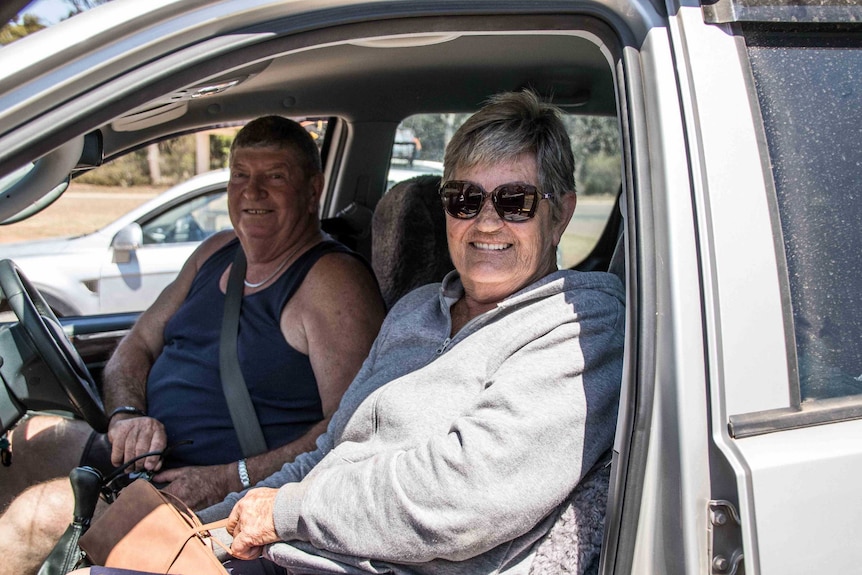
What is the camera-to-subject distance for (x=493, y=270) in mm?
1826

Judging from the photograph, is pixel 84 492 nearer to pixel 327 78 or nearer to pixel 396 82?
pixel 327 78

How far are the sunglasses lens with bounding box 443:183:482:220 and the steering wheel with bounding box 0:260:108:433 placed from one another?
48.0 inches

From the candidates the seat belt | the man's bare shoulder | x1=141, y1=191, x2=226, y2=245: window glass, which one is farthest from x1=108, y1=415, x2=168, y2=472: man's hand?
x1=141, y1=191, x2=226, y2=245: window glass

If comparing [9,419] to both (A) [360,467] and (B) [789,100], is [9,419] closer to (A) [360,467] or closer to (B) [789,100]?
(A) [360,467]

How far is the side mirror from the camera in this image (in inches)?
207

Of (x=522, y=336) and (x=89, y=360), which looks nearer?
(x=522, y=336)

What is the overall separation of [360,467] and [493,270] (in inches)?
20.7

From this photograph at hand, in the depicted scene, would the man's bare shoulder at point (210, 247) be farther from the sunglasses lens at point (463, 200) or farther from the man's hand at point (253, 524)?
the man's hand at point (253, 524)

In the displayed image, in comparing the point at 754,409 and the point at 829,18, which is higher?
the point at 829,18

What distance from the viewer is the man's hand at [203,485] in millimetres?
2213

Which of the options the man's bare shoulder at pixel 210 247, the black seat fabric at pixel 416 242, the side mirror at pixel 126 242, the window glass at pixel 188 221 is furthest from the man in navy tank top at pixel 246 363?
the window glass at pixel 188 221

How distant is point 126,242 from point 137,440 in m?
3.16

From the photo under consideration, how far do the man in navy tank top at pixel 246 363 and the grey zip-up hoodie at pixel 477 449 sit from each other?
0.61 m

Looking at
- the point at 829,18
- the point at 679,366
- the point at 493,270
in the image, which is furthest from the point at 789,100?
the point at 493,270
